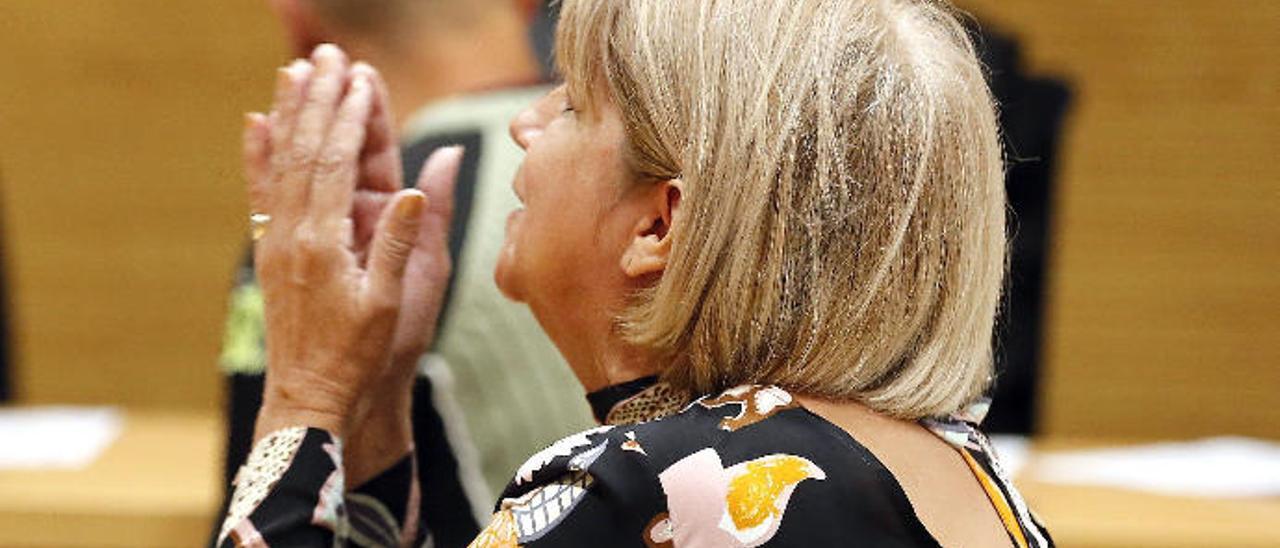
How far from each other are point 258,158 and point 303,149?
4cm

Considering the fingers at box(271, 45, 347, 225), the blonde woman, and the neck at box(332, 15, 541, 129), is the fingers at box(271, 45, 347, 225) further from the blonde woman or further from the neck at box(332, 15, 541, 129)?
the neck at box(332, 15, 541, 129)

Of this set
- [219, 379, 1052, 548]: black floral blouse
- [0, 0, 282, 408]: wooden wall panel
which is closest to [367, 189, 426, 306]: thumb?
[219, 379, 1052, 548]: black floral blouse

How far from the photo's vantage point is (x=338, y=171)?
1.57 meters

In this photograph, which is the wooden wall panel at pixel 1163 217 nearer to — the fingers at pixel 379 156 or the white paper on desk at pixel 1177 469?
the white paper on desk at pixel 1177 469

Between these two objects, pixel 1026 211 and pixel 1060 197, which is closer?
pixel 1026 211

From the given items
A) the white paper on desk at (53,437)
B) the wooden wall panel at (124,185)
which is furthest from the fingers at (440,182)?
the wooden wall panel at (124,185)

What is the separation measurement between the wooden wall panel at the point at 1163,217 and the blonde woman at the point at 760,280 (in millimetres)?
2929

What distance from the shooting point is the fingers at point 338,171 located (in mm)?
1564

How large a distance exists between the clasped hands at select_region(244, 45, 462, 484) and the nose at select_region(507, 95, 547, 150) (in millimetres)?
103

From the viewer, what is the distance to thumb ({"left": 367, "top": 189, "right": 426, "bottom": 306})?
1.55 metres

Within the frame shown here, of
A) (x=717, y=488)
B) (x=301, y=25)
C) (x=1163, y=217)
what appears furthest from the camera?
(x=1163, y=217)

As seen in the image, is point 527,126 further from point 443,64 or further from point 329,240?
point 443,64

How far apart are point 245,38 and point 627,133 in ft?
10.9

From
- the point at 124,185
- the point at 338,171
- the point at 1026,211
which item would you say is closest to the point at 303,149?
the point at 338,171
